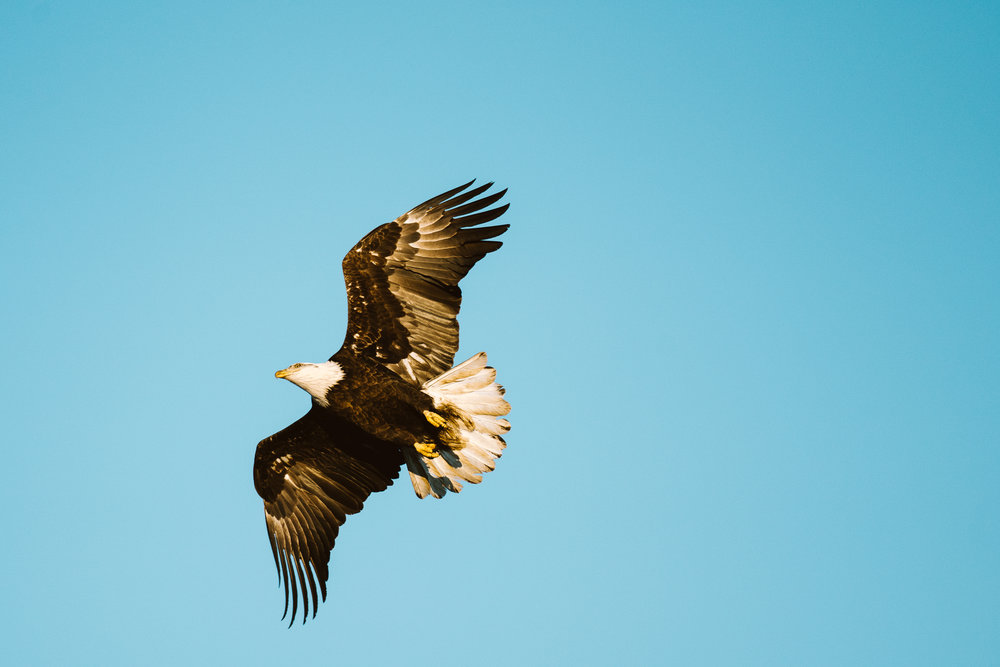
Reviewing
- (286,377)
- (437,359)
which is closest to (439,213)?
(437,359)

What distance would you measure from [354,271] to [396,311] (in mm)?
471

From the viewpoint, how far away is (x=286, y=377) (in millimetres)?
7930

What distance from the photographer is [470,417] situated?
7.86 meters

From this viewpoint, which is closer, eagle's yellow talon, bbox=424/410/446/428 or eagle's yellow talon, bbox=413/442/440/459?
eagle's yellow talon, bbox=424/410/446/428

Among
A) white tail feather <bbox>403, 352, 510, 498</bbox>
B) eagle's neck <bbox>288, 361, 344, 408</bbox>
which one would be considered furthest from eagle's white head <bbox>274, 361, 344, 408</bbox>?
white tail feather <bbox>403, 352, 510, 498</bbox>

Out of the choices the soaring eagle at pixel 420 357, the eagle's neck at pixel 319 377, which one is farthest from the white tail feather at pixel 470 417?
the eagle's neck at pixel 319 377

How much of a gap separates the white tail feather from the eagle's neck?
74 cm

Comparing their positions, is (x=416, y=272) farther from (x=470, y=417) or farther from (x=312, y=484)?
(x=312, y=484)

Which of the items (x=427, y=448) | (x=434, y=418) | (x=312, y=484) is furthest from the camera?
(x=312, y=484)

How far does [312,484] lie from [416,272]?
2324 mm

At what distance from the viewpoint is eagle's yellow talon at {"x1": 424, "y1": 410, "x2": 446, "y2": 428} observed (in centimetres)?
782

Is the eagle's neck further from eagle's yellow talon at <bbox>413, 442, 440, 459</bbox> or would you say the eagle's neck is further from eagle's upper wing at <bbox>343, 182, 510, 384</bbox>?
eagle's yellow talon at <bbox>413, 442, 440, 459</bbox>

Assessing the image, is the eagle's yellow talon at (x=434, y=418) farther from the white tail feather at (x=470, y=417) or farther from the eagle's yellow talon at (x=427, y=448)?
the eagle's yellow talon at (x=427, y=448)

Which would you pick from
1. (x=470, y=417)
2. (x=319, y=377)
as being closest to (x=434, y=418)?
(x=470, y=417)
